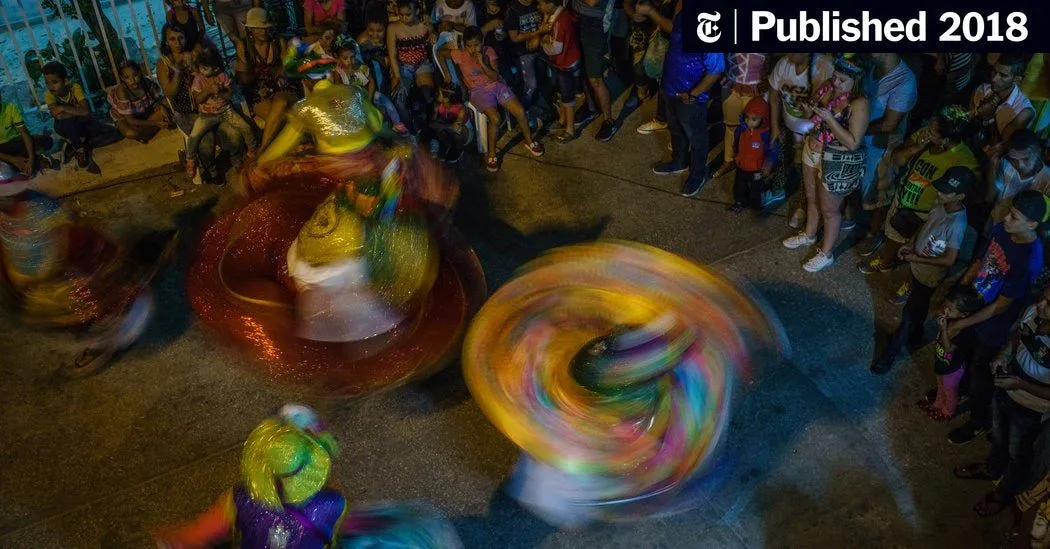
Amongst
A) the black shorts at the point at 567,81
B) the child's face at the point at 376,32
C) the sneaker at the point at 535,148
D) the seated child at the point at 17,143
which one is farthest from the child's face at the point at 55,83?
the black shorts at the point at 567,81

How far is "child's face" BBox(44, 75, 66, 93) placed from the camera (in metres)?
7.43

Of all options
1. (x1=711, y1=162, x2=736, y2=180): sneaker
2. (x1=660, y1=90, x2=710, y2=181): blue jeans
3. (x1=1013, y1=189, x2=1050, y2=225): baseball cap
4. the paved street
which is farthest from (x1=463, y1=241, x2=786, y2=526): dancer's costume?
(x1=711, y1=162, x2=736, y2=180): sneaker

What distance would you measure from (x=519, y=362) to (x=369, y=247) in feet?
3.48

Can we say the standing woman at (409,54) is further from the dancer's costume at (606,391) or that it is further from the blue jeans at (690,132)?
the dancer's costume at (606,391)

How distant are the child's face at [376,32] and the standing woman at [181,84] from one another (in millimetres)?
1359

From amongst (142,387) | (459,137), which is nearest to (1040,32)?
(459,137)

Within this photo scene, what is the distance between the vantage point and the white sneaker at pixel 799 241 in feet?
22.1

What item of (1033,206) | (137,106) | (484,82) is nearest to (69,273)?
(137,106)

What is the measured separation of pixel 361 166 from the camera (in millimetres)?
5082

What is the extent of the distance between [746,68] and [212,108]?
4.18 m

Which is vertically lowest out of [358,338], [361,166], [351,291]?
[358,338]

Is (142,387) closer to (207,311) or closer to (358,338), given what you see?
(207,311)

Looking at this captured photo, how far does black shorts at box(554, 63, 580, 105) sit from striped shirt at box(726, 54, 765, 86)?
4.54ft

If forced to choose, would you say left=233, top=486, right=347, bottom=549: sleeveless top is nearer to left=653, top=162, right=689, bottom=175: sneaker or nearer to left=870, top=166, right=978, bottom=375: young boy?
left=870, top=166, right=978, bottom=375: young boy
